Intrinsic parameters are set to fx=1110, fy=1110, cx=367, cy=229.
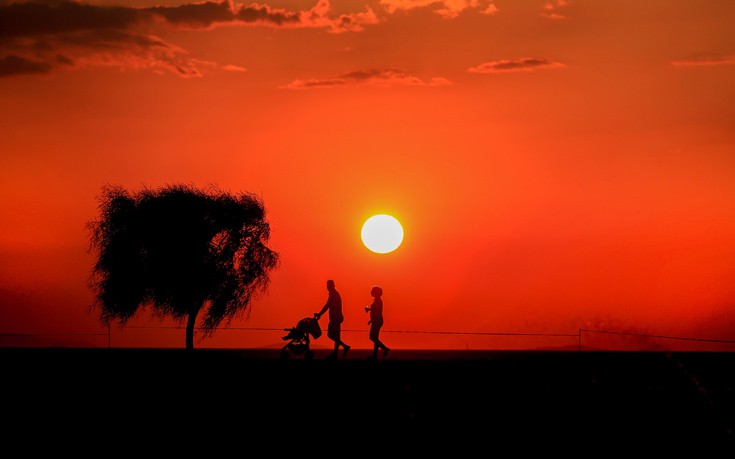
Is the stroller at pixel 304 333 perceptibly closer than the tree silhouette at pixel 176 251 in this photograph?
Yes

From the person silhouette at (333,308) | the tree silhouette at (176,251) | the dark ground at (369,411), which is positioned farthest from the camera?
the tree silhouette at (176,251)

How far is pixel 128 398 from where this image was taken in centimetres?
1923

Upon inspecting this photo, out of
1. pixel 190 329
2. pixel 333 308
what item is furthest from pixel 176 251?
pixel 333 308

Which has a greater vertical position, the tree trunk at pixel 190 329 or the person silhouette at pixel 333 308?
the person silhouette at pixel 333 308

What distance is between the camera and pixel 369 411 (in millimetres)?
17406

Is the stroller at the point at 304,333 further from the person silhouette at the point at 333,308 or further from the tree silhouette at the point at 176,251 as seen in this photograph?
the tree silhouette at the point at 176,251

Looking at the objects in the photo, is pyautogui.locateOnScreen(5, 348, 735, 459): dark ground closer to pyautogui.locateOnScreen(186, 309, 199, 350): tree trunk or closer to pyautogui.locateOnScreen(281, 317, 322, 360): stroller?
pyautogui.locateOnScreen(281, 317, 322, 360): stroller

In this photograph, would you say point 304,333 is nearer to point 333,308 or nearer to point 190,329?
point 333,308

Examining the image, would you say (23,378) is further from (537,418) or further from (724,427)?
(724,427)

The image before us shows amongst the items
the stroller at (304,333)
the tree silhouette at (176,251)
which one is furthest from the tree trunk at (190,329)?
the stroller at (304,333)

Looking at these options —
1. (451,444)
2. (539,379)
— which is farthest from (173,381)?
(451,444)

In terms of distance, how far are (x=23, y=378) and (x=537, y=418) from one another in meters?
12.1

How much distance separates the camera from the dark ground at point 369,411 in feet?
45.5

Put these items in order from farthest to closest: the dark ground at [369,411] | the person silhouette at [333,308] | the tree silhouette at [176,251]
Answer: the tree silhouette at [176,251] → the person silhouette at [333,308] → the dark ground at [369,411]
